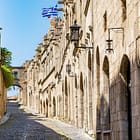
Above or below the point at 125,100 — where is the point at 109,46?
above

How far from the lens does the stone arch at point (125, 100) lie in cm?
1878

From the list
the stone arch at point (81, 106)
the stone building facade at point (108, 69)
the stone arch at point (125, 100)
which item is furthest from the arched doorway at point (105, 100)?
the stone arch at point (81, 106)

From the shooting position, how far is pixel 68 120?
4522 cm

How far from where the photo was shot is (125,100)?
62.3ft

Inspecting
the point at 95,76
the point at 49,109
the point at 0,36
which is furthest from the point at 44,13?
the point at 95,76

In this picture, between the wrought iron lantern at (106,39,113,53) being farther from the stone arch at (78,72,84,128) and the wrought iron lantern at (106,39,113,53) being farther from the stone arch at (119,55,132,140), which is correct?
the stone arch at (78,72,84,128)

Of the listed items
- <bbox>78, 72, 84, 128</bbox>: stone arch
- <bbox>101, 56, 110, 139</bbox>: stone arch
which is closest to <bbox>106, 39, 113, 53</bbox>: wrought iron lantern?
<bbox>101, 56, 110, 139</bbox>: stone arch

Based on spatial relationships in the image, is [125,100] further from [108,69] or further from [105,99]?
[108,69]

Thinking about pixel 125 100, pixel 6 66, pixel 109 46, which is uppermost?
pixel 6 66

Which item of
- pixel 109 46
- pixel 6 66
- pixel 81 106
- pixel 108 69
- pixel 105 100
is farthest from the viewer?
pixel 6 66

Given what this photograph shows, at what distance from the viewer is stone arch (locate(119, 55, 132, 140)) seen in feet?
61.6

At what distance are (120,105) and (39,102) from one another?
6110 cm

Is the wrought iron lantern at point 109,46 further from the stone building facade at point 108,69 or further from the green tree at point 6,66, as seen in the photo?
the green tree at point 6,66

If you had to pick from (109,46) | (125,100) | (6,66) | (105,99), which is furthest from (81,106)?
(6,66)
